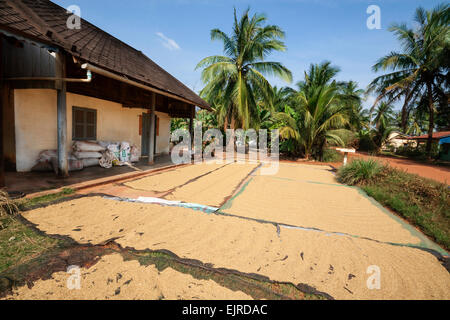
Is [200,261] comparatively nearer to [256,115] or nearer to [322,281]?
[322,281]

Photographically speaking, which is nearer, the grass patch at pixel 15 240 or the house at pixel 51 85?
the grass patch at pixel 15 240

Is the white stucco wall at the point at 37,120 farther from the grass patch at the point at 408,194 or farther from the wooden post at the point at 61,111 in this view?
the grass patch at the point at 408,194

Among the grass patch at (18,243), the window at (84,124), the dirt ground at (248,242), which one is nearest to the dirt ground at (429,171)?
the dirt ground at (248,242)

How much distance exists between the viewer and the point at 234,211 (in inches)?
143

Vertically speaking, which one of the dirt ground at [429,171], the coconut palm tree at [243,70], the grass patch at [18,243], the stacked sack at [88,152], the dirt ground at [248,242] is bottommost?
the dirt ground at [248,242]

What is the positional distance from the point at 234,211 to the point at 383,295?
2223 millimetres

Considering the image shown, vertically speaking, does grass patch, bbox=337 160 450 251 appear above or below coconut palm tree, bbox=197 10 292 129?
below

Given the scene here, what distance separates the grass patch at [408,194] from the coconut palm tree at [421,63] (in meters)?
12.0

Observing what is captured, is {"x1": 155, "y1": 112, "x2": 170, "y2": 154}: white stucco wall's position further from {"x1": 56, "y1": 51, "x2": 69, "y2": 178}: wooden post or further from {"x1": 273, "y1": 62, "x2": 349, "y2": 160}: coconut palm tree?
{"x1": 273, "y1": 62, "x2": 349, "y2": 160}: coconut palm tree

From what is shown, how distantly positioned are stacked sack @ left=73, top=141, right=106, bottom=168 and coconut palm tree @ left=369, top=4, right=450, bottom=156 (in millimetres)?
18188

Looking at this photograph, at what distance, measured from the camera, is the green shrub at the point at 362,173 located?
20.4 feet

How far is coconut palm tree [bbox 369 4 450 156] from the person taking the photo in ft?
40.7

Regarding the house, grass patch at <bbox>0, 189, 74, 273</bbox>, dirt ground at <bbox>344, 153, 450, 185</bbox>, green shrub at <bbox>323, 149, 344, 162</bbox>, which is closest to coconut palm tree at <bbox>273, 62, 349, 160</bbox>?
green shrub at <bbox>323, 149, 344, 162</bbox>

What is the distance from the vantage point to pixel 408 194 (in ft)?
15.7
